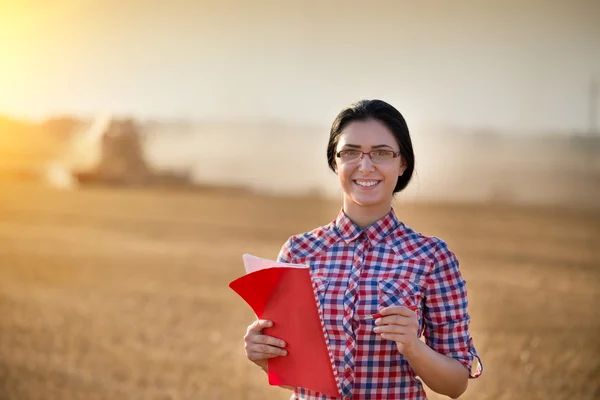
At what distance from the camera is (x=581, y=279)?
4742 mm

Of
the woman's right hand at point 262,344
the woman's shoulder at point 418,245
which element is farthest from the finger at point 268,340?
the woman's shoulder at point 418,245

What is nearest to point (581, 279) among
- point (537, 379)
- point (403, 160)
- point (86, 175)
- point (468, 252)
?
point (468, 252)

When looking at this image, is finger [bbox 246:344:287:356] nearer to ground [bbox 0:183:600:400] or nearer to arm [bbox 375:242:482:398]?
arm [bbox 375:242:482:398]

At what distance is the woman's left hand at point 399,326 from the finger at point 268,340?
181 mm

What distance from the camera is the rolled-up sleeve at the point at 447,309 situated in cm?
119

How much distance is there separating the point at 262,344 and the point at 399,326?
248 millimetres

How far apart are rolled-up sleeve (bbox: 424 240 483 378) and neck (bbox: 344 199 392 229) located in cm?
13

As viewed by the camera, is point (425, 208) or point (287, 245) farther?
point (425, 208)

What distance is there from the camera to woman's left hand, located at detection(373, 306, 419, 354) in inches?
42.8

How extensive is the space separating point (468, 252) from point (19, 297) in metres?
3.26

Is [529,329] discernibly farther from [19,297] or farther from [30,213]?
[30,213]

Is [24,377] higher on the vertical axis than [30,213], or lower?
lower

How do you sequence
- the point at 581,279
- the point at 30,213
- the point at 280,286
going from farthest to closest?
the point at 30,213 → the point at 581,279 → the point at 280,286

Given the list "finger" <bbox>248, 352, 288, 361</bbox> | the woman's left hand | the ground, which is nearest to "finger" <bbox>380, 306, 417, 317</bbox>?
the woman's left hand
